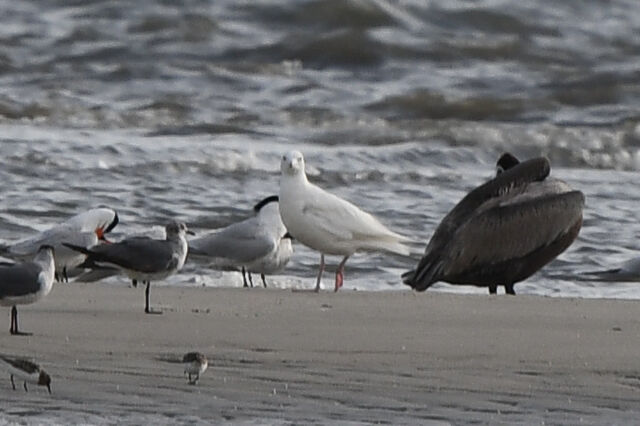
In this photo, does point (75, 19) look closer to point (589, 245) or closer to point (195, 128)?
point (195, 128)

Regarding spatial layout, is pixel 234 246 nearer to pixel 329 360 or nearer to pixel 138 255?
pixel 138 255

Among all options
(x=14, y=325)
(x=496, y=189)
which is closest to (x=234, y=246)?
(x=496, y=189)

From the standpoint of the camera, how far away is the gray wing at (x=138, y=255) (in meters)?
7.68

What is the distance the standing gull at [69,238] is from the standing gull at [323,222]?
3.51ft

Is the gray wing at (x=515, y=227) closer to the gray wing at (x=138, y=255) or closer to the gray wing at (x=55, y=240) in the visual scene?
the gray wing at (x=55, y=240)

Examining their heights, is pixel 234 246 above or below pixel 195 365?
below

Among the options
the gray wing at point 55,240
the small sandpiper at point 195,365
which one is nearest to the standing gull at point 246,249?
the gray wing at point 55,240

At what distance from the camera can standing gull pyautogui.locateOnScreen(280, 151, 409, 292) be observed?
29.9 ft

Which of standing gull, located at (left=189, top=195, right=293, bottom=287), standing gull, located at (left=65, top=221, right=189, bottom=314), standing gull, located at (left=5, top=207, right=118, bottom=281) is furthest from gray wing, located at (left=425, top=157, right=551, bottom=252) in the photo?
standing gull, located at (left=65, top=221, right=189, bottom=314)

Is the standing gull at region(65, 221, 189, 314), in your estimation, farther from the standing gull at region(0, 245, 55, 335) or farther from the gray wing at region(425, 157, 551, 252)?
the gray wing at region(425, 157, 551, 252)

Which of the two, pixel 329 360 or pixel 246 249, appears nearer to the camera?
pixel 329 360

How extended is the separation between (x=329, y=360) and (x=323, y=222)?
281cm

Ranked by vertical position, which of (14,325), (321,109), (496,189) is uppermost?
(496,189)

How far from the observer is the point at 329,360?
6324 mm
